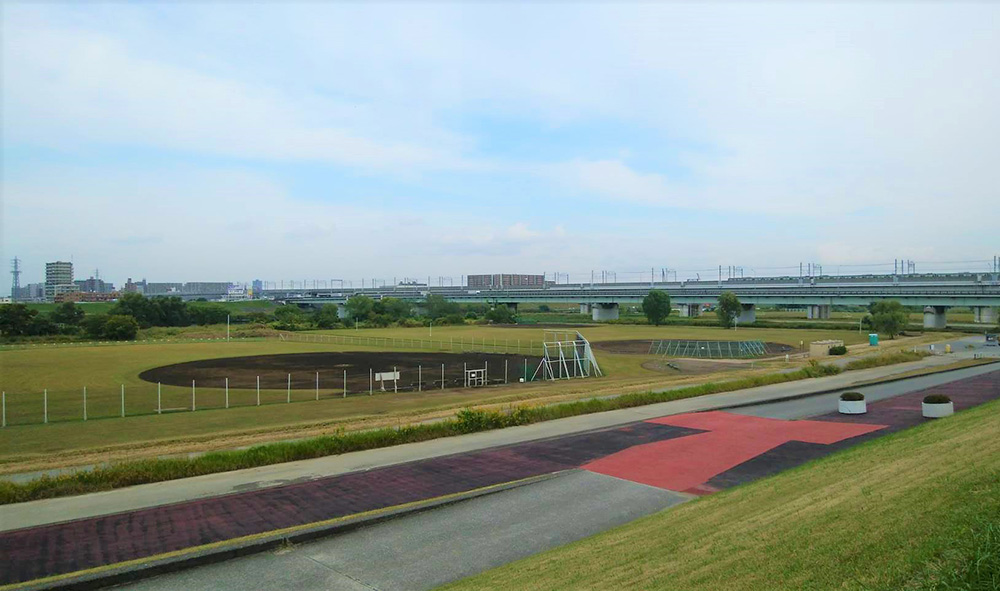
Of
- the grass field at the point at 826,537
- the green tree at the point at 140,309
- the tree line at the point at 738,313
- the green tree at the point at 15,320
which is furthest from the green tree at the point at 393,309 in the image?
the grass field at the point at 826,537

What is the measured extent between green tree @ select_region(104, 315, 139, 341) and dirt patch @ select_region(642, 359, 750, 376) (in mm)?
70602

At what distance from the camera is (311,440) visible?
2075cm

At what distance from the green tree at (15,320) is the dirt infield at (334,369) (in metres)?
35.3

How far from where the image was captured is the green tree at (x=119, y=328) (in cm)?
Answer: 8281

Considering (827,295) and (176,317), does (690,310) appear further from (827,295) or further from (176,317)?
(176,317)

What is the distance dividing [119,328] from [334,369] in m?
50.4

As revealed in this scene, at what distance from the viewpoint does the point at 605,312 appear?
466 ft

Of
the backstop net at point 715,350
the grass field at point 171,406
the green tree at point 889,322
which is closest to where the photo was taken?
the grass field at point 171,406

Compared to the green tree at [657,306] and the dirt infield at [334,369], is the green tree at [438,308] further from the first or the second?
the dirt infield at [334,369]

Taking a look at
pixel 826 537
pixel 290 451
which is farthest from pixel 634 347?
pixel 826 537

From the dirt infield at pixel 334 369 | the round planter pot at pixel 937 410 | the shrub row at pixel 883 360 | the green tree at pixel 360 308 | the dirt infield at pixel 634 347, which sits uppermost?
the green tree at pixel 360 308

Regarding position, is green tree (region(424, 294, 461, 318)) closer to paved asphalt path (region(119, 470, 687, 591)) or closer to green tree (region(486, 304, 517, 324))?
green tree (region(486, 304, 517, 324))

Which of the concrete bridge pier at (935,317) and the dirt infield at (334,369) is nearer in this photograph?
the dirt infield at (334,369)

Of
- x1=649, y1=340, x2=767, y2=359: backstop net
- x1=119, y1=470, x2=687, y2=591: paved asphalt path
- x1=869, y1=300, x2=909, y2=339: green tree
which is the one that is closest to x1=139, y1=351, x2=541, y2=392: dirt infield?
x1=649, y1=340, x2=767, y2=359: backstop net
